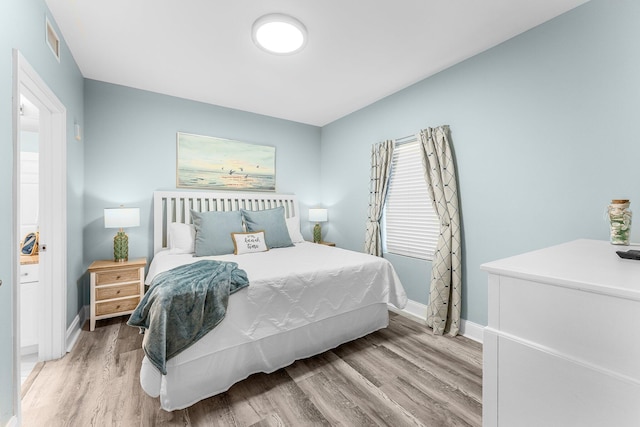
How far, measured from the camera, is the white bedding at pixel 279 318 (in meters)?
1.69

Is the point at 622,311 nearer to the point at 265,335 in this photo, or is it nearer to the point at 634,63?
the point at 265,335

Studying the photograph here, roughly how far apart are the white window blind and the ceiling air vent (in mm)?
3326

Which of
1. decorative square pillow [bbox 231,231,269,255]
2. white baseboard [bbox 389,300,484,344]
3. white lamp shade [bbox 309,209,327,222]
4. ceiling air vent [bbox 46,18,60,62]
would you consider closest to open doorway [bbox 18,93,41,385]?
ceiling air vent [bbox 46,18,60,62]

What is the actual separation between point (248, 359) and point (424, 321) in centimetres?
201

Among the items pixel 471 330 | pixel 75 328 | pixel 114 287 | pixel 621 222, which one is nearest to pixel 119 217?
pixel 114 287

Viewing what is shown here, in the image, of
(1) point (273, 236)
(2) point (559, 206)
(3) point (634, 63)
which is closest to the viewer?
(3) point (634, 63)

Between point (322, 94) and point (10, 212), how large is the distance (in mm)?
3055

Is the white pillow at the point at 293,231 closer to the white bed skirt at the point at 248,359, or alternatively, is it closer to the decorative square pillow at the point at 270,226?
the decorative square pillow at the point at 270,226

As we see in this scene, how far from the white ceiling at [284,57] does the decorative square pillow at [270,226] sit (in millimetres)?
1557

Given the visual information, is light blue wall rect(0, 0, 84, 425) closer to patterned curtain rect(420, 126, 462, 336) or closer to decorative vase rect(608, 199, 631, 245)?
patterned curtain rect(420, 126, 462, 336)

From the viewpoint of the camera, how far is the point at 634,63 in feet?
5.71

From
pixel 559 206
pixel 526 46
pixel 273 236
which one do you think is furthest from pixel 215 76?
pixel 559 206

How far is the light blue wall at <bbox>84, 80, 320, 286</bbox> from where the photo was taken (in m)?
3.11

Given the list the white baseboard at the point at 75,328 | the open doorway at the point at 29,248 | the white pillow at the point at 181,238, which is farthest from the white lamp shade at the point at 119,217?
the white baseboard at the point at 75,328
